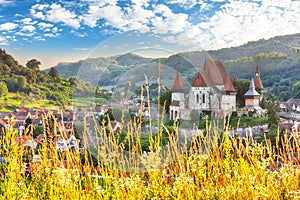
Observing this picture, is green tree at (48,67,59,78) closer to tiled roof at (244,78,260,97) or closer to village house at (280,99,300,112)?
tiled roof at (244,78,260,97)

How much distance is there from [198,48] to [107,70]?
79 centimetres

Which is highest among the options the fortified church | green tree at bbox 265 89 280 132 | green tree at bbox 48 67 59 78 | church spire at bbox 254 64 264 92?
green tree at bbox 48 67 59 78

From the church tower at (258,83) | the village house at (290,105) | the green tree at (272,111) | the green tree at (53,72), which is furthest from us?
the green tree at (53,72)

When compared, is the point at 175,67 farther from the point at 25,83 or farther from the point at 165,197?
the point at 25,83

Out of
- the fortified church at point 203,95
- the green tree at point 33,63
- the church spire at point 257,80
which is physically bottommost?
the fortified church at point 203,95

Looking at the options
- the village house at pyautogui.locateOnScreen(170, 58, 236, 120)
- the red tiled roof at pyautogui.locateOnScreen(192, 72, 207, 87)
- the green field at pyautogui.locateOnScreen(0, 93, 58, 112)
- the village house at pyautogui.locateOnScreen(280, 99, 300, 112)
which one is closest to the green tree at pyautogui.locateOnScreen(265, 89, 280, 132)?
the village house at pyautogui.locateOnScreen(280, 99, 300, 112)

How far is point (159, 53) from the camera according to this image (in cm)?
272

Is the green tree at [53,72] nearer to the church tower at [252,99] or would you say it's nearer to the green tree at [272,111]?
the church tower at [252,99]

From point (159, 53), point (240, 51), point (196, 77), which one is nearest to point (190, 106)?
point (196, 77)

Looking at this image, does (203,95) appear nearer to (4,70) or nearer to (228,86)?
(228,86)

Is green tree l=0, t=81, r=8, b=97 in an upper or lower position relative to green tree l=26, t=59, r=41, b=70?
lower

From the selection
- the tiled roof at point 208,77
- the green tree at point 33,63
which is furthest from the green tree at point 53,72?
the tiled roof at point 208,77

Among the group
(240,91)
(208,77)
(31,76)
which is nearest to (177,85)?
(208,77)

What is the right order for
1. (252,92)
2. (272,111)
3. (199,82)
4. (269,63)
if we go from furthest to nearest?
1. (269,63)
2. (252,92)
3. (272,111)
4. (199,82)
